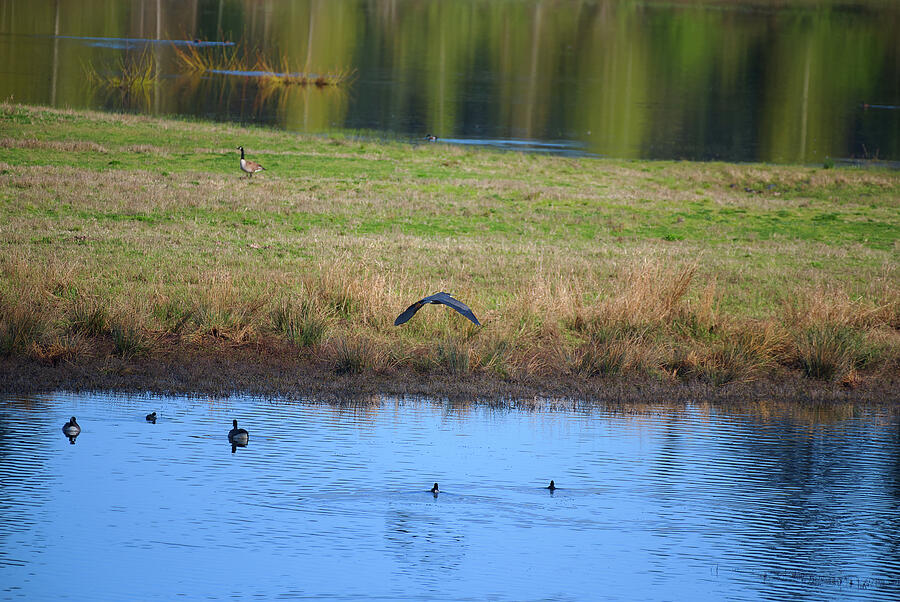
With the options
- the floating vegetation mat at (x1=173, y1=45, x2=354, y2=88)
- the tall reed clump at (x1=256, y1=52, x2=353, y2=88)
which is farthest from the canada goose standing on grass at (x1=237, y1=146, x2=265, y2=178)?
the tall reed clump at (x1=256, y1=52, x2=353, y2=88)

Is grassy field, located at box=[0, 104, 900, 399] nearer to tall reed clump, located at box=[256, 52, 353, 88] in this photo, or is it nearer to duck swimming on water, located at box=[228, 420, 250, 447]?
duck swimming on water, located at box=[228, 420, 250, 447]

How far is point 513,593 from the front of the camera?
32.6 ft

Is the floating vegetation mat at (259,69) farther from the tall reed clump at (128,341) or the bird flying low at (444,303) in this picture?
the bird flying low at (444,303)

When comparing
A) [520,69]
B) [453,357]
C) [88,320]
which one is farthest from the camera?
[520,69]

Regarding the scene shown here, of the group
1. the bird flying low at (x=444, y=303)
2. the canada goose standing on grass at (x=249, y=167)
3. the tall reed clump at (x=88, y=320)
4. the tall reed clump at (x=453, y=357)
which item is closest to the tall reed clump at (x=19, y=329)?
the tall reed clump at (x=88, y=320)

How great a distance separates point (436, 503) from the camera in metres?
11.5

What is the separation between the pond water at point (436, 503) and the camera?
10117mm

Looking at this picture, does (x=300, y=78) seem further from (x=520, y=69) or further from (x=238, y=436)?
(x=238, y=436)

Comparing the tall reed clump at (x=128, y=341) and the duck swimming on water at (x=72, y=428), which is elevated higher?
the tall reed clump at (x=128, y=341)

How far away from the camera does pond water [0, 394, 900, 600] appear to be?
1012cm

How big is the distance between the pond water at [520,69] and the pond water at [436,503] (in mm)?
29670

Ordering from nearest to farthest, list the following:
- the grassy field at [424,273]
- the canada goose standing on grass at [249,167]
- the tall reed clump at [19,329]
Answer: the tall reed clump at [19,329], the grassy field at [424,273], the canada goose standing on grass at [249,167]

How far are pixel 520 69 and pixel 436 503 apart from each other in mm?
66199

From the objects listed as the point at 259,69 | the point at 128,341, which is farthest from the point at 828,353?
the point at 259,69
